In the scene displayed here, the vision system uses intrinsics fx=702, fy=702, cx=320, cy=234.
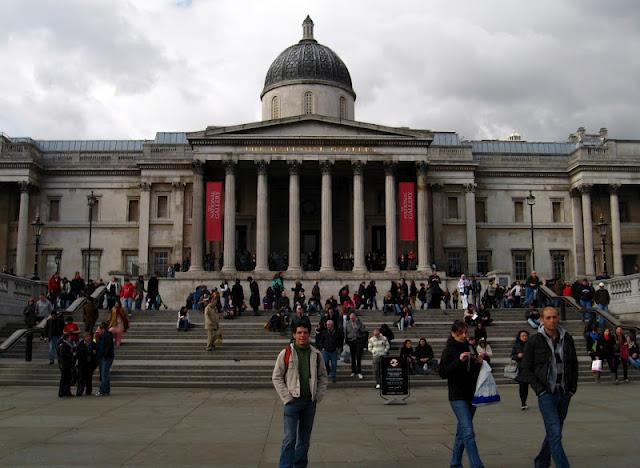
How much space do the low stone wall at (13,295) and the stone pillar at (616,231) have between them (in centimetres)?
3666

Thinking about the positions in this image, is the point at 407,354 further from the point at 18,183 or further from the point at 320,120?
the point at 18,183

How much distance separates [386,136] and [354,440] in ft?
109

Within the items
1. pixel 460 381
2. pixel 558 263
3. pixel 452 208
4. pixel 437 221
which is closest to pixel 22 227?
pixel 437 221

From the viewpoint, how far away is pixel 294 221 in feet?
137

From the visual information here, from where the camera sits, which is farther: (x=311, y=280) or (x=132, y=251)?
(x=132, y=251)

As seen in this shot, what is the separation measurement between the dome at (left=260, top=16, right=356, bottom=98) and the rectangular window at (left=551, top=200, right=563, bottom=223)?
16.5 metres

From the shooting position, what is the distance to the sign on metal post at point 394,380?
15828 mm

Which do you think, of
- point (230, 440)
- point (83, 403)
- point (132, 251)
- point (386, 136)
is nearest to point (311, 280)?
point (386, 136)

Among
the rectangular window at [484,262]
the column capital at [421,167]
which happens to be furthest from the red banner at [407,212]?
the rectangular window at [484,262]

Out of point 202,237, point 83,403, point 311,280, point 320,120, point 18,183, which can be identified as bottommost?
point 83,403

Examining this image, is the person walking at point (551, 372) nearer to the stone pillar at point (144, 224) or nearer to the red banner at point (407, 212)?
the red banner at point (407, 212)

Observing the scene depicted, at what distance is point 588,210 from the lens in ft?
160

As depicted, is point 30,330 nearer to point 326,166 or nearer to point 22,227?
point 326,166

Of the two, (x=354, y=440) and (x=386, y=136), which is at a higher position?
(x=386, y=136)
